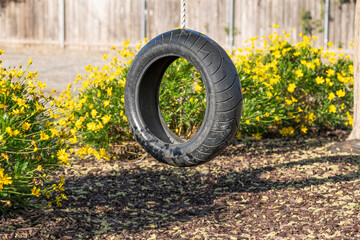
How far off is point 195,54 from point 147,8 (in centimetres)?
1285

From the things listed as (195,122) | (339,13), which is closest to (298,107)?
(195,122)

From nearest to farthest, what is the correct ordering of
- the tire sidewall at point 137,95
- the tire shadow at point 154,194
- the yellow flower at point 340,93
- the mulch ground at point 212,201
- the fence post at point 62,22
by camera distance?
the tire sidewall at point 137,95
the mulch ground at point 212,201
the tire shadow at point 154,194
the yellow flower at point 340,93
the fence post at point 62,22

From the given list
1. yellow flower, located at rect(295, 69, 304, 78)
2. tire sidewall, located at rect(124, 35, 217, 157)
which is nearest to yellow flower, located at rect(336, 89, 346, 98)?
Result: yellow flower, located at rect(295, 69, 304, 78)

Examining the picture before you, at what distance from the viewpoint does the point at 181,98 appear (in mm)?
5418

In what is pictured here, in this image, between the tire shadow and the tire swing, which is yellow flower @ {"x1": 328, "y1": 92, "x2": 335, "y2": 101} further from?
the tire swing

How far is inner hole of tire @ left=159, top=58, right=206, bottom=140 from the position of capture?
17.3 ft

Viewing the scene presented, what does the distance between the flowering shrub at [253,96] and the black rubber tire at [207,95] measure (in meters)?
0.65

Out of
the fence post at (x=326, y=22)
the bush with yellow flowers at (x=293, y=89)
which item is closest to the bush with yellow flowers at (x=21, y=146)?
the bush with yellow flowers at (x=293, y=89)

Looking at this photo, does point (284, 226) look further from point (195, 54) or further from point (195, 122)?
point (195, 122)

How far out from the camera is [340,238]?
354 centimetres

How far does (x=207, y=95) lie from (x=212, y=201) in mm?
1337

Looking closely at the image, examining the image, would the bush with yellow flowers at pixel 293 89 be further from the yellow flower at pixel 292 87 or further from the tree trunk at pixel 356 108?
the tree trunk at pixel 356 108

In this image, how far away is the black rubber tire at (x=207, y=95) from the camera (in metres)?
3.31

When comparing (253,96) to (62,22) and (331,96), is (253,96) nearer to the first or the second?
(331,96)
